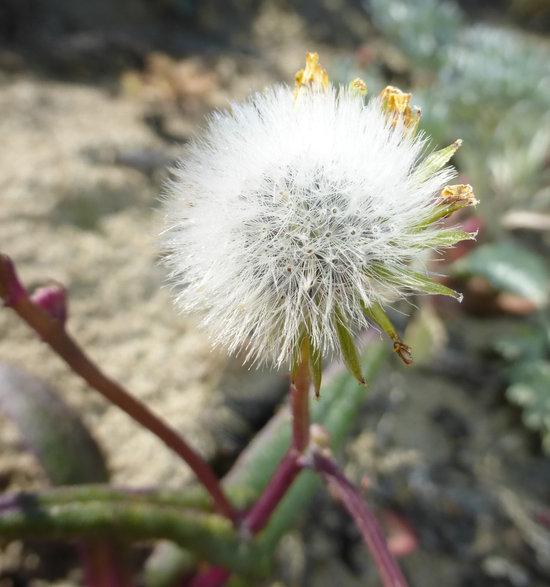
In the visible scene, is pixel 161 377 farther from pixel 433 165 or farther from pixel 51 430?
pixel 433 165

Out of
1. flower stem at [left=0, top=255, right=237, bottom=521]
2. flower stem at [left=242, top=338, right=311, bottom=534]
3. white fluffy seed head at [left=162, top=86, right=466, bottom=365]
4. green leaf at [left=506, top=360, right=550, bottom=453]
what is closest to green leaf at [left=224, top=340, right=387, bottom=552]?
flower stem at [left=242, top=338, right=311, bottom=534]

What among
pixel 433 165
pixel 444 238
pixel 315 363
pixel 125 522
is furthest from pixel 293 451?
pixel 433 165

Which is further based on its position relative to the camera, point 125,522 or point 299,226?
point 125,522

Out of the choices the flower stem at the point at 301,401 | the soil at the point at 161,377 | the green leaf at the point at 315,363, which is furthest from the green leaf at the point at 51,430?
the green leaf at the point at 315,363

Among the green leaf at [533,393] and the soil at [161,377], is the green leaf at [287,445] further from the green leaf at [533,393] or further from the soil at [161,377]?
the green leaf at [533,393]

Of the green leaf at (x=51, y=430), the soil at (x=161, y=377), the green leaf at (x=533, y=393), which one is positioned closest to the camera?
the green leaf at (x=51, y=430)

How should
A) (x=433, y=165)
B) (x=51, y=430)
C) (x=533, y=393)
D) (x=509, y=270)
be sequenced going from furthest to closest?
(x=509, y=270)
(x=533, y=393)
(x=51, y=430)
(x=433, y=165)

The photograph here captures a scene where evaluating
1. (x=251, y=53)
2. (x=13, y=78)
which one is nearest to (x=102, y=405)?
(x=13, y=78)
